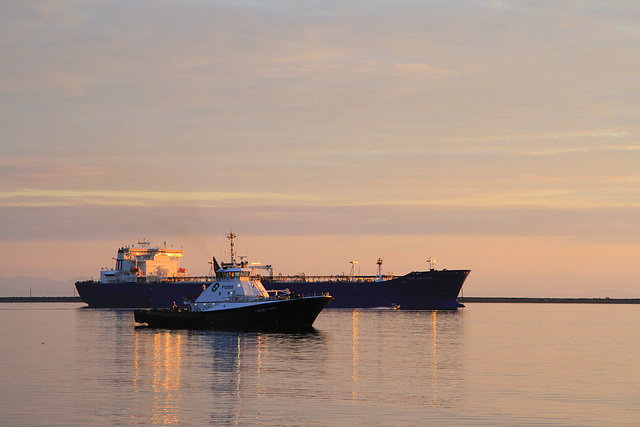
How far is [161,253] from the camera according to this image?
150 m

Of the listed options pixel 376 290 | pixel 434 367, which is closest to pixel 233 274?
pixel 434 367

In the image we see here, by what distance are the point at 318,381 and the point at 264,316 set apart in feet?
113

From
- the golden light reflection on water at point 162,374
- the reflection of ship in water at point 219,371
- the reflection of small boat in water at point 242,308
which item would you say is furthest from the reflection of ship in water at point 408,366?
the golden light reflection on water at point 162,374

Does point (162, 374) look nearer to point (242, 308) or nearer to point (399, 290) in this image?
point (242, 308)

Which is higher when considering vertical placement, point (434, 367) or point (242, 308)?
point (242, 308)

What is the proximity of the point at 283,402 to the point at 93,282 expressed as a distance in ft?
395

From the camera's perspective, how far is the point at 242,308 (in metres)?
70.0

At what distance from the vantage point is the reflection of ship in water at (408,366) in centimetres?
3166

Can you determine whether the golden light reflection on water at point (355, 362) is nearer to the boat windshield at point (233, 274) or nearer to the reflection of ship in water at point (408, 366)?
the reflection of ship in water at point (408, 366)

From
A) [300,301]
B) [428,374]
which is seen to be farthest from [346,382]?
[300,301]

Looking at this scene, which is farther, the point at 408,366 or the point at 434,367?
the point at 408,366

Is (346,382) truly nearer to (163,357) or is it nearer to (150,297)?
(163,357)

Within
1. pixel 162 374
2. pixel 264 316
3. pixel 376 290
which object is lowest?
pixel 162 374

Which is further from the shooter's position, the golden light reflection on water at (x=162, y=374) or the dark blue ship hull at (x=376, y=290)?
the dark blue ship hull at (x=376, y=290)
